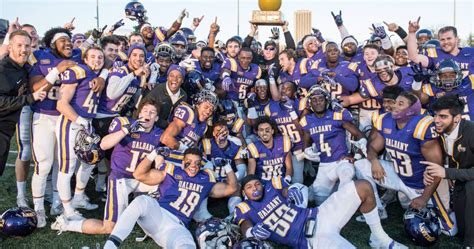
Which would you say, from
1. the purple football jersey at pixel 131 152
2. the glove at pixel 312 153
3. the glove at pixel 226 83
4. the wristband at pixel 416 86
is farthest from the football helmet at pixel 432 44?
the purple football jersey at pixel 131 152

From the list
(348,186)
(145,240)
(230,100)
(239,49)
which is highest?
(239,49)

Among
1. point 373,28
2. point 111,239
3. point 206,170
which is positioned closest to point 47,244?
point 111,239

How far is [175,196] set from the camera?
4840 mm

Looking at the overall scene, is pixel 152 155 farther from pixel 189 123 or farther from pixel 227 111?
pixel 227 111

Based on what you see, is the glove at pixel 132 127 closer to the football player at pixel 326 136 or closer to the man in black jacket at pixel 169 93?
the man in black jacket at pixel 169 93

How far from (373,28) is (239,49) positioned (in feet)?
7.58

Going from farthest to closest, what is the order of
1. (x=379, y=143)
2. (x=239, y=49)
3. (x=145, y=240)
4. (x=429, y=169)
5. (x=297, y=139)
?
(x=239, y=49) → (x=297, y=139) → (x=379, y=143) → (x=145, y=240) → (x=429, y=169)

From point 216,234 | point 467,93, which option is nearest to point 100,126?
point 216,234

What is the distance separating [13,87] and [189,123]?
2.12 metres

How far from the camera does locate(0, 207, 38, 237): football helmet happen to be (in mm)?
4613

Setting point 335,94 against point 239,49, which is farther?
point 239,49

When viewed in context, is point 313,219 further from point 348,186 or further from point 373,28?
point 373,28

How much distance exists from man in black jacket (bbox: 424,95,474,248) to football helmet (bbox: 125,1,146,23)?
5.82m

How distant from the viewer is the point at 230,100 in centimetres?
700
